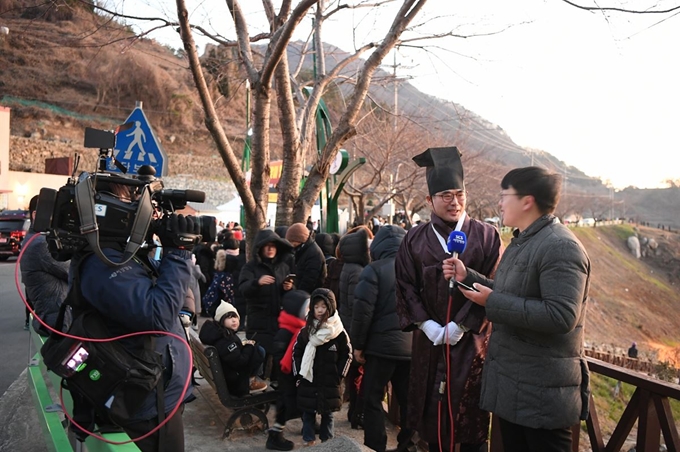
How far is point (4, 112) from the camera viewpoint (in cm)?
3778

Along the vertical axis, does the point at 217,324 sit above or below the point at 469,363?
below

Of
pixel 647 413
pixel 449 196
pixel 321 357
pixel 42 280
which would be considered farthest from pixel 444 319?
pixel 42 280

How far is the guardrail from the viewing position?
282 centimetres

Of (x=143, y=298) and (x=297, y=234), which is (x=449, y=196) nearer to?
(x=143, y=298)

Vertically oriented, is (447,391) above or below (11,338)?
above

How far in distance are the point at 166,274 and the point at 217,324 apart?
270 centimetres

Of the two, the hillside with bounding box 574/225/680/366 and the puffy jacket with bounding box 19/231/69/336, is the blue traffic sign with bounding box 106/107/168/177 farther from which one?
the hillside with bounding box 574/225/680/366

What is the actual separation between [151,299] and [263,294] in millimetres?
3379

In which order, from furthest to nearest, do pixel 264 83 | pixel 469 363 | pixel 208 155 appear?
pixel 208 155
pixel 264 83
pixel 469 363

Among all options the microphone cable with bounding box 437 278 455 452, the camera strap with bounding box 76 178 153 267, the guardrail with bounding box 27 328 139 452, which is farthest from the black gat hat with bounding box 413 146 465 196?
the guardrail with bounding box 27 328 139 452

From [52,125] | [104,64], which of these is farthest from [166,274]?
[104,64]

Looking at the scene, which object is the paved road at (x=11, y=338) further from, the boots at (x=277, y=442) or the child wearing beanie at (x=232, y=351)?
the boots at (x=277, y=442)

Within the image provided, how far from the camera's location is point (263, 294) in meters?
5.86

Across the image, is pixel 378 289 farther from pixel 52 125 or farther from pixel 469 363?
pixel 52 125
